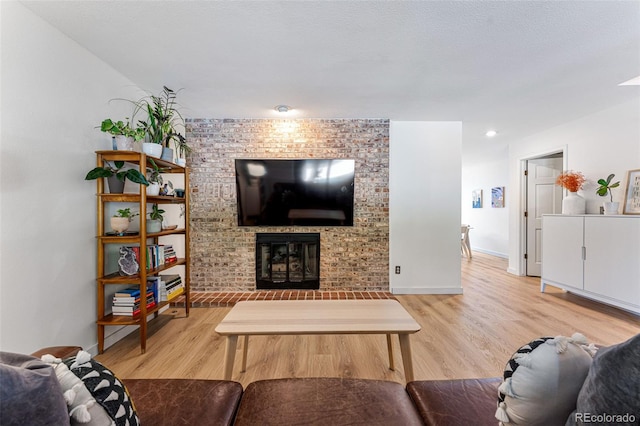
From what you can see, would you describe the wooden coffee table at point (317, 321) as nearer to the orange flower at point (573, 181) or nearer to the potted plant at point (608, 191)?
the potted plant at point (608, 191)

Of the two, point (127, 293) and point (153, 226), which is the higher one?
point (153, 226)

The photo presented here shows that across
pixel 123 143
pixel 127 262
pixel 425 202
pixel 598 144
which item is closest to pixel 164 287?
pixel 127 262

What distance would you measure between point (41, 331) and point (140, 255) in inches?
27.8

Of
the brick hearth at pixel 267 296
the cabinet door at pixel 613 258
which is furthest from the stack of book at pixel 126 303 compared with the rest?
the cabinet door at pixel 613 258

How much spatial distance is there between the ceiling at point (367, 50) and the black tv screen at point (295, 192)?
72 centimetres

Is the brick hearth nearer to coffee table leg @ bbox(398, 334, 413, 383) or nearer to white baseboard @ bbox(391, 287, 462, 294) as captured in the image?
white baseboard @ bbox(391, 287, 462, 294)

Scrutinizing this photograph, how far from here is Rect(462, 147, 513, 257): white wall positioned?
243 inches

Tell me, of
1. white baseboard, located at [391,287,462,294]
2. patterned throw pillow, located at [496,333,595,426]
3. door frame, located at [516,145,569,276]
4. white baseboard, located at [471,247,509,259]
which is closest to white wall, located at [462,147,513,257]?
white baseboard, located at [471,247,509,259]

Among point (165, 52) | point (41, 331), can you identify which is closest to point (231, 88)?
point (165, 52)

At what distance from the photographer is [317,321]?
64.3 inches

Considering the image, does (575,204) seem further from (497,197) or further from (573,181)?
(497,197)

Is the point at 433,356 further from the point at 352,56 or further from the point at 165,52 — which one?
the point at 165,52

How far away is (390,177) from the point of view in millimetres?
3557

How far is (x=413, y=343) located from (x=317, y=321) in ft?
3.80
